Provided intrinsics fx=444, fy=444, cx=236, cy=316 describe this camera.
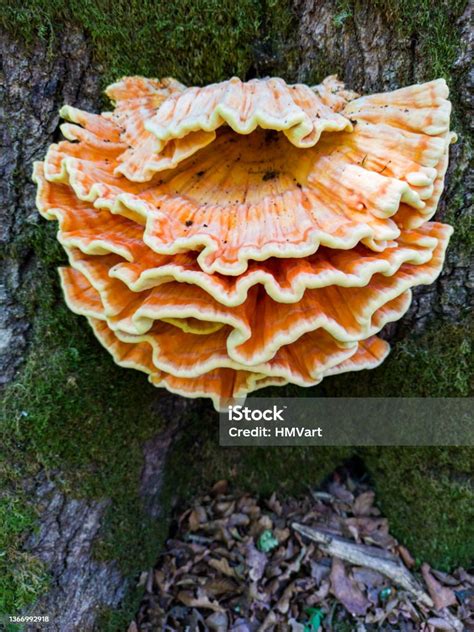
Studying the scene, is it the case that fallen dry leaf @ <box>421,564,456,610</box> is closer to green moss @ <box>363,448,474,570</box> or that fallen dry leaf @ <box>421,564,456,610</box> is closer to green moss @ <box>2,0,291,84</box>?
green moss @ <box>363,448,474,570</box>

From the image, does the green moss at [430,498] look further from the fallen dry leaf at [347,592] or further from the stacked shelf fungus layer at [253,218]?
the stacked shelf fungus layer at [253,218]

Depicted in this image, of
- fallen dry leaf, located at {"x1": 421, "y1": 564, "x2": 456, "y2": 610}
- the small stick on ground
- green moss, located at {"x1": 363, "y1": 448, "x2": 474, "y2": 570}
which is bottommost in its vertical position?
fallen dry leaf, located at {"x1": 421, "y1": 564, "x2": 456, "y2": 610}

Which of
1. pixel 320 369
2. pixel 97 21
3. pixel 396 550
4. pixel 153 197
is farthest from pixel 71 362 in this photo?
pixel 396 550

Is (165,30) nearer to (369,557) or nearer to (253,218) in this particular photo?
(253,218)

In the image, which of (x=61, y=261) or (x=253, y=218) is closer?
(x=253, y=218)

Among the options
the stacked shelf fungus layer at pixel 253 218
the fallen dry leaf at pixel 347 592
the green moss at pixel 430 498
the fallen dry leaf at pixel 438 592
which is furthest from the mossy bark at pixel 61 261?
the fallen dry leaf at pixel 347 592

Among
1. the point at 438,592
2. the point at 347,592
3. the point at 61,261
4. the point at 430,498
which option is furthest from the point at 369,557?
the point at 61,261

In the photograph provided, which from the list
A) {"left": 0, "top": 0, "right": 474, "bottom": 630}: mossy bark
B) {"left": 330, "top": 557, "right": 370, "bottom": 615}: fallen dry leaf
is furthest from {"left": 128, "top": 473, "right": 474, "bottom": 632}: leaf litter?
{"left": 0, "top": 0, "right": 474, "bottom": 630}: mossy bark

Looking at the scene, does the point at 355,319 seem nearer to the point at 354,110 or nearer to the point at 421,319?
the point at 354,110
